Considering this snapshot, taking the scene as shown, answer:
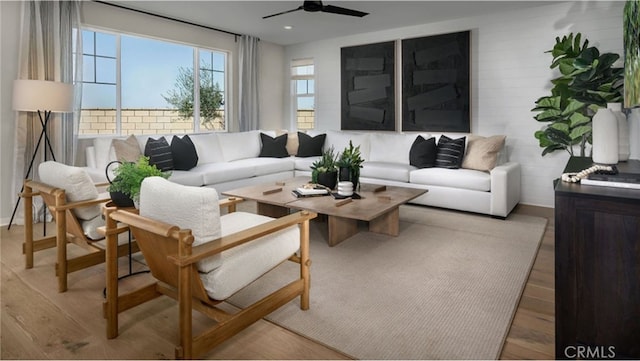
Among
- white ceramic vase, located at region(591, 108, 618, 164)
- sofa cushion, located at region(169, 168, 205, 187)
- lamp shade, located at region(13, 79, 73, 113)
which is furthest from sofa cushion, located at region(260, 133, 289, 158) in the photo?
white ceramic vase, located at region(591, 108, 618, 164)

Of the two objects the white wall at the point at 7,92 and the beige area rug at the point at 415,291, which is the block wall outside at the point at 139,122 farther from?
the beige area rug at the point at 415,291

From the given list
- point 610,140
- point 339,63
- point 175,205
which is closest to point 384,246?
point 610,140

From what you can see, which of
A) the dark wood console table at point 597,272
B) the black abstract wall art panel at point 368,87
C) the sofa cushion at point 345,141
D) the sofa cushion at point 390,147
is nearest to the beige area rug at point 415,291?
the dark wood console table at point 597,272

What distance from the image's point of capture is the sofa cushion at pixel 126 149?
14.3 feet

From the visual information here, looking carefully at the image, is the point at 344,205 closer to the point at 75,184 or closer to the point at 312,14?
the point at 75,184

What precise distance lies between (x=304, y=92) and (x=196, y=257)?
5962 mm

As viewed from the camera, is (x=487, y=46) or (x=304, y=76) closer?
(x=487, y=46)

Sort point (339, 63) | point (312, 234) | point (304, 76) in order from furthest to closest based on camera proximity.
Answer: point (304, 76), point (339, 63), point (312, 234)

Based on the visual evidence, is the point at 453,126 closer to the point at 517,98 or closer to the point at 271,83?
the point at 517,98

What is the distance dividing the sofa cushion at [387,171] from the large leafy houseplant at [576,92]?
5.11 feet

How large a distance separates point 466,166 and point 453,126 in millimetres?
851

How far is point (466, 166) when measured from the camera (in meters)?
4.89

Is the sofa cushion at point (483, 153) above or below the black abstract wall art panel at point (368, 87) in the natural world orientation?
below

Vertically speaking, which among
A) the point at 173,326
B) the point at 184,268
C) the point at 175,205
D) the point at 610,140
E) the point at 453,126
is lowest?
the point at 173,326
